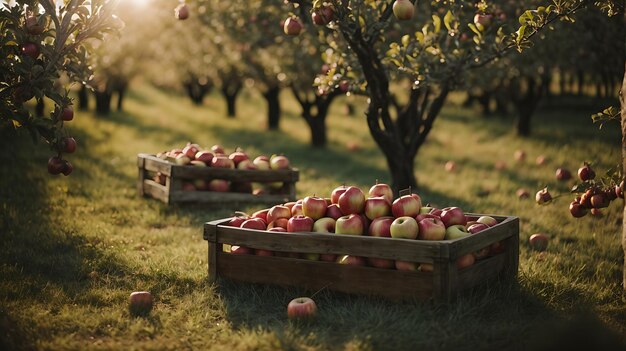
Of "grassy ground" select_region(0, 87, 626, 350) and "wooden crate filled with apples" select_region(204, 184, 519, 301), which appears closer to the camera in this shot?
"grassy ground" select_region(0, 87, 626, 350)

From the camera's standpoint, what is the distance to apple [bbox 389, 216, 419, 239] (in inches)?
195

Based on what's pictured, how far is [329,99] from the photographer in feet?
50.3

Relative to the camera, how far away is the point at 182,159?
911cm

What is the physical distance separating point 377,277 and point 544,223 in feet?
13.7

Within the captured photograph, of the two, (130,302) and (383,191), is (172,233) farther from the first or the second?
(383,191)

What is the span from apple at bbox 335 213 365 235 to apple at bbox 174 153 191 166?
14.5 feet

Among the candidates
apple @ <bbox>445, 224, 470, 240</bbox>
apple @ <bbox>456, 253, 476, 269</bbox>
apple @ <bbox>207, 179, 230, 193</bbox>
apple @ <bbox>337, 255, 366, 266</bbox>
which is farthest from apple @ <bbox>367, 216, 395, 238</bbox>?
apple @ <bbox>207, 179, 230, 193</bbox>

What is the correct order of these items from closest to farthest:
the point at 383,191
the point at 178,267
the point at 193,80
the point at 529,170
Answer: the point at 383,191, the point at 178,267, the point at 529,170, the point at 193,80

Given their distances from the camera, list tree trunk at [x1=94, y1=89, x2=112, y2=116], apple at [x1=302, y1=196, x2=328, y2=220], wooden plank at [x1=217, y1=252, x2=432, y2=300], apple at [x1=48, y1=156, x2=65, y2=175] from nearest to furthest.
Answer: wooden plank at [x1=217, y1=252, x2=432, y2=300] → apple at [x1=302, y1=196, x2=328, y2=220] → apple at [x1=48, y1=156, x2=65, y2=175] → tree trunk at [x1=94, y1=89, x2=112, y2=116]

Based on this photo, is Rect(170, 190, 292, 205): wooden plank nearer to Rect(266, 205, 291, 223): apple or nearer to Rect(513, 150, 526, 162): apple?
Rect(266, 205, 291, 223): apple

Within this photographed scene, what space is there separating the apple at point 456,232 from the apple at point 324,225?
94 centimetres

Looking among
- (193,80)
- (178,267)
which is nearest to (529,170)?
(178,267)

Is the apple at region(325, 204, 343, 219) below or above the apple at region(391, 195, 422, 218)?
below

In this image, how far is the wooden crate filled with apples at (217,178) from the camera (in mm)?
8961
